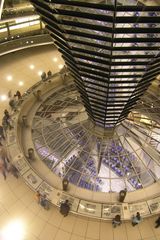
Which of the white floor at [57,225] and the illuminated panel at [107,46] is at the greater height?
the illuminated panel at [107,46]

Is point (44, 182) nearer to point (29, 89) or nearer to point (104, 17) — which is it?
point (29, 89)

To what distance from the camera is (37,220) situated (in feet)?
48.6

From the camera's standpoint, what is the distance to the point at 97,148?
59.5 feet

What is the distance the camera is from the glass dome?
1706 cm

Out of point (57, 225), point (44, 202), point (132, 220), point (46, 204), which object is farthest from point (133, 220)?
point (44, 202)

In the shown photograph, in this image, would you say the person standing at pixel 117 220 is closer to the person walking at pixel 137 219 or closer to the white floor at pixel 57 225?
the white floor at pixel 57 225

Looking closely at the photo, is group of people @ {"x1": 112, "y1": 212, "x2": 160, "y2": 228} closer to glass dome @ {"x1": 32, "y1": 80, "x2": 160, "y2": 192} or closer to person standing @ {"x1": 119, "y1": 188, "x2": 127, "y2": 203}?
person standing @ {"x1": 119, "y1": 188, "x2": 127, "y2": 203}

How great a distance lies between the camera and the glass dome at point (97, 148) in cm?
1706

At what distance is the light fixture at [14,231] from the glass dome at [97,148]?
11.6 feet

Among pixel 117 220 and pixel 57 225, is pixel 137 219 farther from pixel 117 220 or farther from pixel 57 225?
pixel 57 225

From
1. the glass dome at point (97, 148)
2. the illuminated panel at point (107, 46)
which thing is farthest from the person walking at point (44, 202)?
the illuminated panel at point (107, 46)

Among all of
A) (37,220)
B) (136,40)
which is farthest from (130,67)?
(37,220)

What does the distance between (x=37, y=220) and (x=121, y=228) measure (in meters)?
3.91

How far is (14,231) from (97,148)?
6429 mm
